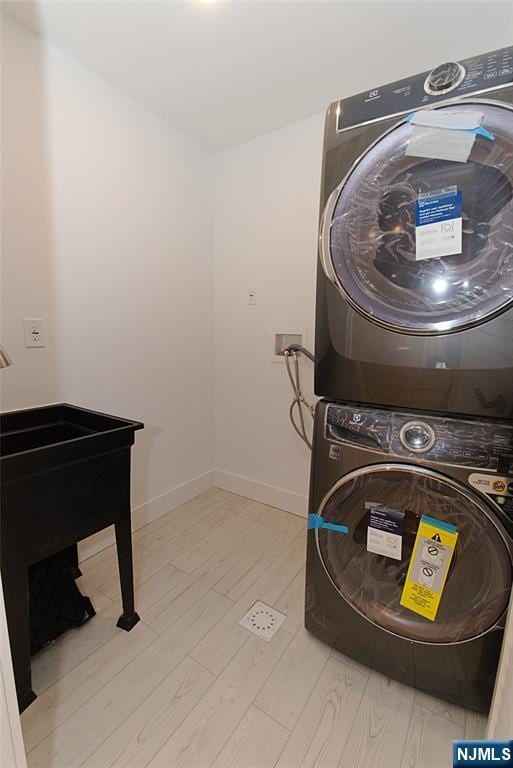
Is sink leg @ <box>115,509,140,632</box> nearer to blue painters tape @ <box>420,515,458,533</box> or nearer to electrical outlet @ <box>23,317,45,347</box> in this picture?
electrical outlet @ <box>23,317,45,347</box>

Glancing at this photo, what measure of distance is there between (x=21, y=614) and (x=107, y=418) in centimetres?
61

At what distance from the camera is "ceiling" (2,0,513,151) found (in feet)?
3.90

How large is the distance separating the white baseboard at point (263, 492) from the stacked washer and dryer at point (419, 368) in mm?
951

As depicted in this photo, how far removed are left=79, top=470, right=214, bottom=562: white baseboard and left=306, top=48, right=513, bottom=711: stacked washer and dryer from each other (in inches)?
46.2

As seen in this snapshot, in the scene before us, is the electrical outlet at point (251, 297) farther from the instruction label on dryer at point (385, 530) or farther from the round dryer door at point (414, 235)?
the instruction label on dryer at point (385, 530)

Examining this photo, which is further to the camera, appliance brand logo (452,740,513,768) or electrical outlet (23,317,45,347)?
electrical outlet (23,317,45,347)

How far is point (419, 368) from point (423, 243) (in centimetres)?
32

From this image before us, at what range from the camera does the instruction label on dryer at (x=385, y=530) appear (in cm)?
96

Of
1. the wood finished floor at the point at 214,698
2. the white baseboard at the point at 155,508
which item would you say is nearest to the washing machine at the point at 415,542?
the wood finished floor at the point at 214,698

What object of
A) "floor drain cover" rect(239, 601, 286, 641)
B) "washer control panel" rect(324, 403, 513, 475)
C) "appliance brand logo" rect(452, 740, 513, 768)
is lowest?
"floor drain cover" rect(239, 601, 286, 641)

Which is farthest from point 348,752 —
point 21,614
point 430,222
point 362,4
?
point 362,4

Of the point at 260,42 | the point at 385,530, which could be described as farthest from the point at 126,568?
the point at 260,42

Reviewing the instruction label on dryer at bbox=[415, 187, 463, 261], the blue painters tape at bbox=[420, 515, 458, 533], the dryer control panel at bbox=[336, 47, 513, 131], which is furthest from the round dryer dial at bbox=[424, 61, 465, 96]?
the blue painters tape at bbox=[420, 515, 458, 533]

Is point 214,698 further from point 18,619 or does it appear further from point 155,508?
point 155,508
